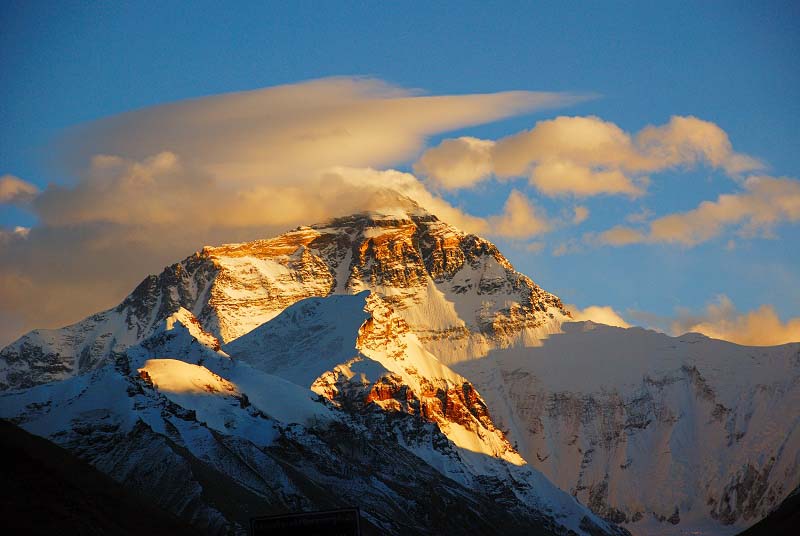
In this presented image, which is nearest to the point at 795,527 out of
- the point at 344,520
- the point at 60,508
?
the point at 344,520

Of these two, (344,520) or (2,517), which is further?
(2,517)

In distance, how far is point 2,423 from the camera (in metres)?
198

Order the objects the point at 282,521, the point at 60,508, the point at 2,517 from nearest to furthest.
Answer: the point at 282,521, the point at 2,517, the point at 60,508

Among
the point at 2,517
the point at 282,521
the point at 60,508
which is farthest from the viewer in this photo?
the point at 60,508

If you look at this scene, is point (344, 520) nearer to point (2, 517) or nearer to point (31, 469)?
point (2, 517)

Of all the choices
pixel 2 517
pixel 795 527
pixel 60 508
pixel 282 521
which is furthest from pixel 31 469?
pixel 795 527

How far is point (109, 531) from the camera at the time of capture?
193 metres

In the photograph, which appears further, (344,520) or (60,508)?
(60,508)

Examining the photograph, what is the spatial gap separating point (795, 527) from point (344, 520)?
68.0 m

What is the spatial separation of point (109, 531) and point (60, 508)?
28.8 ft

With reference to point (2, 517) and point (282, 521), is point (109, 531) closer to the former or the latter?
point (2, 517)

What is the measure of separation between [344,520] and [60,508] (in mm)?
48352

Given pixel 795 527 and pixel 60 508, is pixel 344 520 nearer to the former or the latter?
pixel 60 508

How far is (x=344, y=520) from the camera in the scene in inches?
5886
